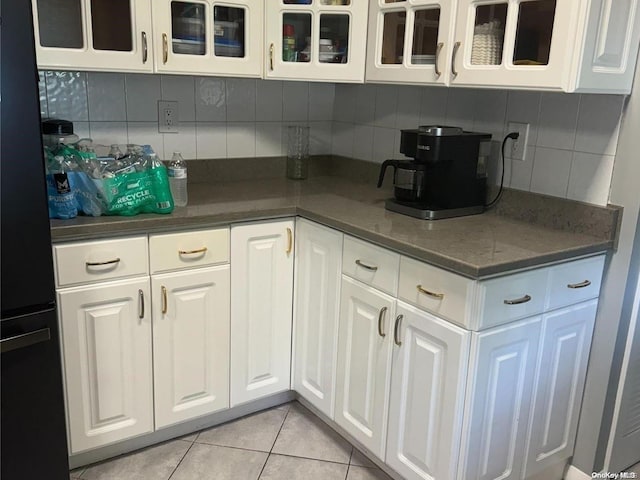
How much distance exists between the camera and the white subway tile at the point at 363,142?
2.62 m

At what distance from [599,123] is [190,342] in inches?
60.1

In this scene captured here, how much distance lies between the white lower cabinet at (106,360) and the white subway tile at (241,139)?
2.94ft

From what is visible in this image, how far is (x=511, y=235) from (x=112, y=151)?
1390mm

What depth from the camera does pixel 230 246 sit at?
2.01 m

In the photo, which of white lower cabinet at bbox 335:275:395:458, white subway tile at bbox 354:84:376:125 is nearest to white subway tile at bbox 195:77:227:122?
white subway tile at bbox 354:84:376:125

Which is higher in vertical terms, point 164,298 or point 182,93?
point 182,93

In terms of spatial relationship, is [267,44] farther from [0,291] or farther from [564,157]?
[0,291]

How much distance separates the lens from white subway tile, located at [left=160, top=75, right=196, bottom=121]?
92.3 inches

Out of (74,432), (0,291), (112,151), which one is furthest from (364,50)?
(74,432)

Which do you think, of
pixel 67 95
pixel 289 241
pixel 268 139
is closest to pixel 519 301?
pixel 289 241

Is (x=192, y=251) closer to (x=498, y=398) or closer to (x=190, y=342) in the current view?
(x=190, y=342)

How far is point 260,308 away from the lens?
2150 mm

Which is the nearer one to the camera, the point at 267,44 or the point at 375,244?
the point at 375,244

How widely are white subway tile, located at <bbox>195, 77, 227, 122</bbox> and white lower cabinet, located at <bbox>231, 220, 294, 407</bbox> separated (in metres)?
0.68
